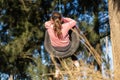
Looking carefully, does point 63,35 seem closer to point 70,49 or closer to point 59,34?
point 59,34

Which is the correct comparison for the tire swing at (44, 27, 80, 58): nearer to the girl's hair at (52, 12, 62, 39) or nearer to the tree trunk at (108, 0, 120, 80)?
the girl's hair at (52, 12, 62, 39)

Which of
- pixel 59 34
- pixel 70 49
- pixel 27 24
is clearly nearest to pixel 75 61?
pixel 70 49

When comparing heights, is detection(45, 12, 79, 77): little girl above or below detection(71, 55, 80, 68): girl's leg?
above

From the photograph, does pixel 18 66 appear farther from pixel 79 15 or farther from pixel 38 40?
pixel 79 15

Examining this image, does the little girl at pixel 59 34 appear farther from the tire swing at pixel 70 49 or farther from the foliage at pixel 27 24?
the foliage at pixel 27 24

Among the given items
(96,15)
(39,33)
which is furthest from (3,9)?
(96,15)

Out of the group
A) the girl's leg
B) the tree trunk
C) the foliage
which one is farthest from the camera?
the foliage

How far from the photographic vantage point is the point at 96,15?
23.8 feet

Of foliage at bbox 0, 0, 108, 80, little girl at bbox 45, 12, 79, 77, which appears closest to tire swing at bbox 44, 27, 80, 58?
little girl at bbox 45, 12, 79, 77

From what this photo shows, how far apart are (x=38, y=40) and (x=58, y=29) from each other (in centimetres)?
281

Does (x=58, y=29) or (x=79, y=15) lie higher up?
(x=58, y=29)

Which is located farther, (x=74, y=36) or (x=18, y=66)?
(x=18, y=66)

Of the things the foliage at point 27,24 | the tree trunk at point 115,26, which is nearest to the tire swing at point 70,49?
the tree trunk at point 115,26

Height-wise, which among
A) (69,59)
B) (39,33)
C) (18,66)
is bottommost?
(18,66)
